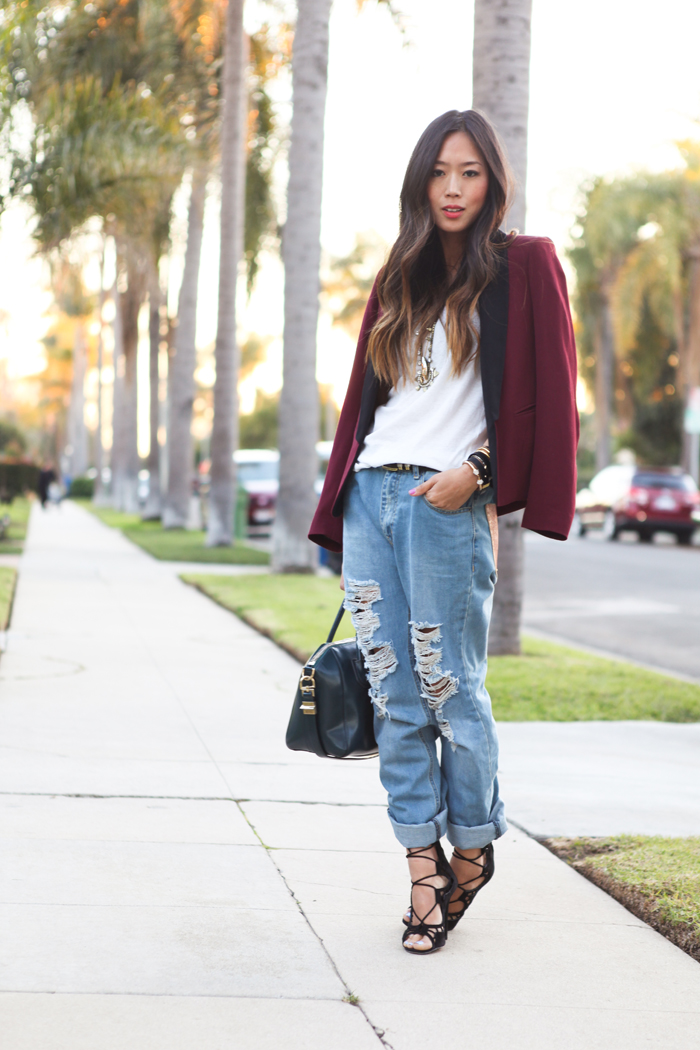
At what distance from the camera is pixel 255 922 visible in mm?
3092

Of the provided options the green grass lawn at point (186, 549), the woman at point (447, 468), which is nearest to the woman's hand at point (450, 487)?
the woman at point (447, 468)

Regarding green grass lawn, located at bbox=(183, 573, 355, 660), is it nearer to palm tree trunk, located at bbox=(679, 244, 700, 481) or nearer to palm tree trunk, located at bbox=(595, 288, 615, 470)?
palm tree trunk, located at bbox=(679, 244, 700, 481)

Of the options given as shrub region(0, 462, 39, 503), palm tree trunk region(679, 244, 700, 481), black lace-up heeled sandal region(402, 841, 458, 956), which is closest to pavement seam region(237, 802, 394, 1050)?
black lace-up heeled sandal region(402, 841, 458, 956)

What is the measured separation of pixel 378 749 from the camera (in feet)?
10.2

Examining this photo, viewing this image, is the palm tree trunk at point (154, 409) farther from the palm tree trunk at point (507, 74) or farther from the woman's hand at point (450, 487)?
the woman's hand at point (450, 487)

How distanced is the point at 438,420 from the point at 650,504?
78.1 feet

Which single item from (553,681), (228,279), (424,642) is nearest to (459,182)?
(424,642)

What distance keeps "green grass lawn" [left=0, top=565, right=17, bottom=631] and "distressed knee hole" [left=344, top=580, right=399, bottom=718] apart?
592cm

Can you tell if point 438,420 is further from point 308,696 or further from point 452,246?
point 308,696

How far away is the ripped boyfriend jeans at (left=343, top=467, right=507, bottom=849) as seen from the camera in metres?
2.94

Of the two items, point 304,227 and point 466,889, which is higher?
point 304,227

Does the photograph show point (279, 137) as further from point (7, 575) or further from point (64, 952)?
point (64, 952)

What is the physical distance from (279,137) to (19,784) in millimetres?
20201

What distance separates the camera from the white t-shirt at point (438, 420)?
2.95m
